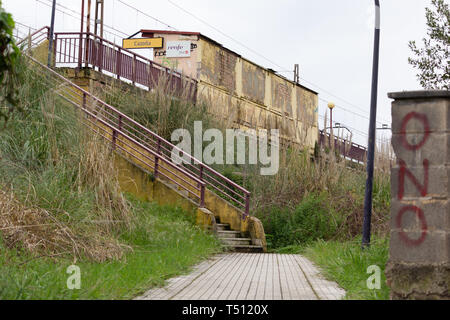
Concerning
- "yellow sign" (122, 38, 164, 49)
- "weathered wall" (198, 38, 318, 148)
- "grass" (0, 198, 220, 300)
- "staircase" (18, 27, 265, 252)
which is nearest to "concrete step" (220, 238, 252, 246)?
"staircase" (18, 27, 265, 252)

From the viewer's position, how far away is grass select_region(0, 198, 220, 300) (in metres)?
4.95

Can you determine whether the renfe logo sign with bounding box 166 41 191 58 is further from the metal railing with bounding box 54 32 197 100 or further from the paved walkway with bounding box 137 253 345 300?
the paved walkway with bounding box 137 253 345 300

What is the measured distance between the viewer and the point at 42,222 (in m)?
7.26

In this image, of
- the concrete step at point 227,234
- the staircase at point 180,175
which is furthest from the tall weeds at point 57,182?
the concrete step at point 227,234

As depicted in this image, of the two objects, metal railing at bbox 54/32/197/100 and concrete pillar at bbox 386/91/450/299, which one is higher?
metal railing at bbox 54/32/197/100

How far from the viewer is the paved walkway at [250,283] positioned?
596 centimetres

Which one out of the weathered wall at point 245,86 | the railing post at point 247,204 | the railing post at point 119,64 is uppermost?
the weathered wall at point 245,86

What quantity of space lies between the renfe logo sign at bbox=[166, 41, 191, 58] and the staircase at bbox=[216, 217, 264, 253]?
14067 millimetres

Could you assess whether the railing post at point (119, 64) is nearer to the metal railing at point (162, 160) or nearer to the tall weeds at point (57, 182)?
the metal railing at point (162, 160)

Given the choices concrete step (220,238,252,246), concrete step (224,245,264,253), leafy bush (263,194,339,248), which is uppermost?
leafy bush (263,194,339,248)

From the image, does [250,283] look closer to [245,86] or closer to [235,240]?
[235,240]

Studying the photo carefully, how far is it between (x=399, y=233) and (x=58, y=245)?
4.22 meters

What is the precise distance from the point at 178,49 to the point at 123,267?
20.0 meters

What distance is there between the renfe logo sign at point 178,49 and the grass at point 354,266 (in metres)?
17.2
